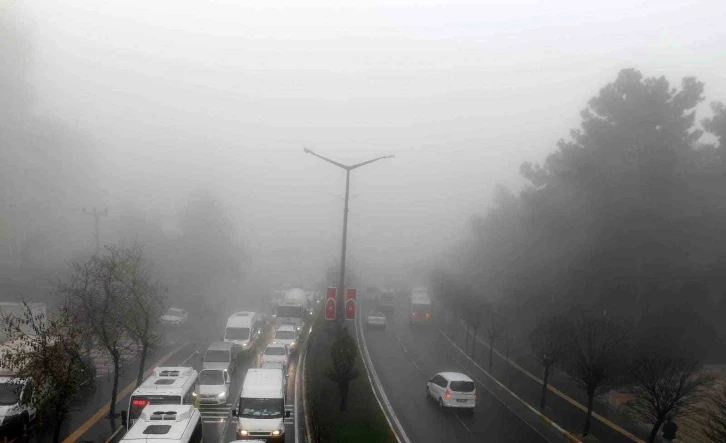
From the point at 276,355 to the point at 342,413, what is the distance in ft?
32.5

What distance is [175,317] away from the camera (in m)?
51.6

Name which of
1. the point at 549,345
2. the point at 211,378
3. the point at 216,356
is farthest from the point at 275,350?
the point at 549,345

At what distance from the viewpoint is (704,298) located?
36.6 metres

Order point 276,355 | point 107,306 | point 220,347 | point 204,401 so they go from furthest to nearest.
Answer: point 276,355, point 220,347, point 204,401, point 107,306

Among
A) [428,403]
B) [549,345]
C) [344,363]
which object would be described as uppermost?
[549,345]

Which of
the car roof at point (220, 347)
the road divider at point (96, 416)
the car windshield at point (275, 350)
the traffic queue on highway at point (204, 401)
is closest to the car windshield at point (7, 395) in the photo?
the road divider at point (96, 416)

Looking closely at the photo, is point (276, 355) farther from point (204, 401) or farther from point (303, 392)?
point (204, 401)

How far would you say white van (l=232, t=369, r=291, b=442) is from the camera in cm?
2122

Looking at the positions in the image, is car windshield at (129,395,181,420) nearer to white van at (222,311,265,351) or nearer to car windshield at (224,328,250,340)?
white van at (222,311,265,351)

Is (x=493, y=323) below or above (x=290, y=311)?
above

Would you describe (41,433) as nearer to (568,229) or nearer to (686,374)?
(686,374)

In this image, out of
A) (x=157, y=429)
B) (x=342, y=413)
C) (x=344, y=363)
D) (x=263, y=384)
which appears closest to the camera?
(x=157, y=429)

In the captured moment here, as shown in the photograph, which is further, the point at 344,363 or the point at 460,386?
the point at 460,386

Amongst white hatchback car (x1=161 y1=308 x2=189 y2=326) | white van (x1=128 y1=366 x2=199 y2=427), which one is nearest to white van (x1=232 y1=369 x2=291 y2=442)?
white van (x1=128 y1=366 x2=199 y2=427)
